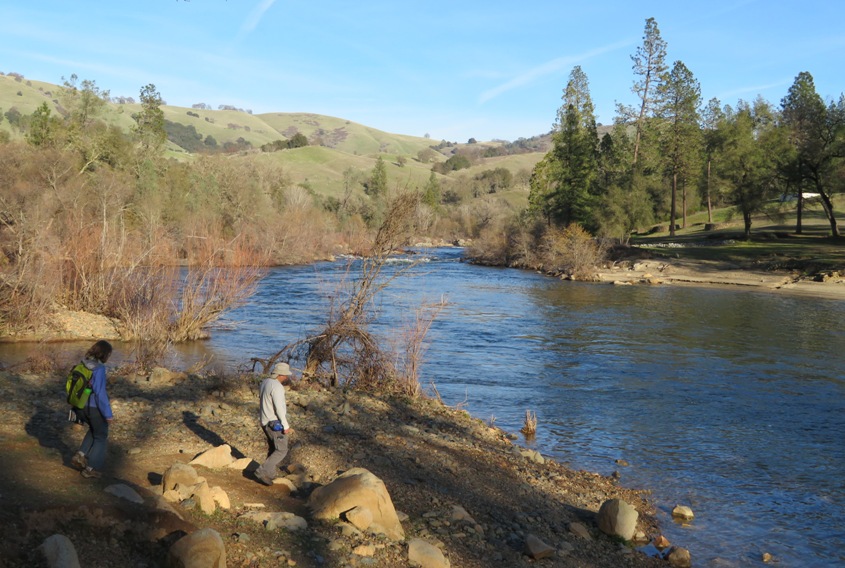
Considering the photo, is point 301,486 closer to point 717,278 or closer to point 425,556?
point 425,556

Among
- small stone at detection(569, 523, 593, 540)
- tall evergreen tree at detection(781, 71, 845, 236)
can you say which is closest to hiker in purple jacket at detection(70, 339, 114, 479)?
small stone at detection(569, 523, 593, 540)

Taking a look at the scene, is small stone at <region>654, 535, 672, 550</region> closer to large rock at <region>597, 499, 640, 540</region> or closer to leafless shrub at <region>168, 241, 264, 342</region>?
large rock at <region>597, 499, 640, 540</region>

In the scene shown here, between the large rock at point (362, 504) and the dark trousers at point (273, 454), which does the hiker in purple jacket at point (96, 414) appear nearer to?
the dark trousers at point (273, 454)

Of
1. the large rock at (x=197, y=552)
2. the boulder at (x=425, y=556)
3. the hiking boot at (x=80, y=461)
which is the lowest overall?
the boulder at (x=425, y=556)

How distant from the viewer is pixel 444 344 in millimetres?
25500

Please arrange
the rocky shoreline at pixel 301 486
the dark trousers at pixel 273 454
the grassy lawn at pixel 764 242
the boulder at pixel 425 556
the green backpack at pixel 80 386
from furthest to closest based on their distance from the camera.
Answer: the grassy lawn at pixel 764 242
the dark trousers at pixel 273 454
the green backpack at pixel 80 386
the boulder at pixel 425 556
the rocky shoreline at pixel 301 486

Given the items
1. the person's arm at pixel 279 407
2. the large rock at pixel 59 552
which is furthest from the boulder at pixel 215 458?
the large rock at pixel 59 552

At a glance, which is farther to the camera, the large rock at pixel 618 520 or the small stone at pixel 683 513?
the small stone at pixel 683 513

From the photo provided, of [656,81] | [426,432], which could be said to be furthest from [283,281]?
[656,81]

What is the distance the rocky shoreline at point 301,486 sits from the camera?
6871 mm

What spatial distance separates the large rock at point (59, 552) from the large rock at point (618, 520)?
6532mm

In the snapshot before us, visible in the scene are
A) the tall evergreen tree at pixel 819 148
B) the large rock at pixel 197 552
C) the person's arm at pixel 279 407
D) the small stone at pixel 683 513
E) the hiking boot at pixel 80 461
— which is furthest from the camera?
the tall evergreen tree at pixel 819 148

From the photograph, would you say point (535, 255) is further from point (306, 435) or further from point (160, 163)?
point (306, 435)

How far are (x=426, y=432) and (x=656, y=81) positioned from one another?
70533 mm
